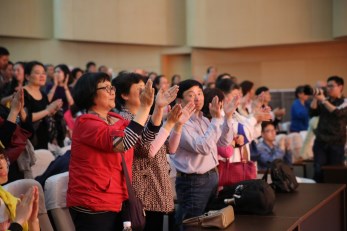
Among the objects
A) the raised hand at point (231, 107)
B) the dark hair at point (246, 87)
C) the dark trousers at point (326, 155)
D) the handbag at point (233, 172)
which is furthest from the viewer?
the dark hair at point (246, 87)

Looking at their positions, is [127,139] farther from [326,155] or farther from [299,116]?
[299,116]

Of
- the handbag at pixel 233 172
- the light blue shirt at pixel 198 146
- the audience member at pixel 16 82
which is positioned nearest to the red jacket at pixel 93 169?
the light blue shirt at pixel 198 146

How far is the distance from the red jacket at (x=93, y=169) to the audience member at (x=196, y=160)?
1054mm

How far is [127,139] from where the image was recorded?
10.6 feet

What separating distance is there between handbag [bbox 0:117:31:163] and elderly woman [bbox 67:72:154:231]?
1166 mm

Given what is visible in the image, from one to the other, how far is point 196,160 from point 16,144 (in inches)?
47.4

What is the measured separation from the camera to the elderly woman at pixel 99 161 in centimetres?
325

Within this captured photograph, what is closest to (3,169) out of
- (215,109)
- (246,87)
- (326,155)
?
(215,109)

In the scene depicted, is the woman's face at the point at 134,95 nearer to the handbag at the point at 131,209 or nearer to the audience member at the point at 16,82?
the handbag at the point at 131,209

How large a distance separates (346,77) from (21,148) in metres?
9.47

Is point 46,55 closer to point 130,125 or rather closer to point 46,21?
point 46,21

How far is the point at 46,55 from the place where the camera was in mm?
12523

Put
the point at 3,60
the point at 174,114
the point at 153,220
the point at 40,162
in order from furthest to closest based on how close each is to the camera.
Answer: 1. the point at 3,60
2. the point at 40,162
3. the point at 153,220
4. the point at 174,114

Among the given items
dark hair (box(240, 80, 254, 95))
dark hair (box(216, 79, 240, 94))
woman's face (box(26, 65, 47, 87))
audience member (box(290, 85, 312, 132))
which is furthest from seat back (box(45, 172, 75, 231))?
audience member (box(290, 85, 312, 132))
